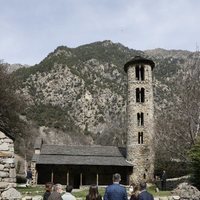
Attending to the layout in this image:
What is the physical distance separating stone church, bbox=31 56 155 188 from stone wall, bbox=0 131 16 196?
25.5 m

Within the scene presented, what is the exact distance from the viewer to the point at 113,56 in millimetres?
140625

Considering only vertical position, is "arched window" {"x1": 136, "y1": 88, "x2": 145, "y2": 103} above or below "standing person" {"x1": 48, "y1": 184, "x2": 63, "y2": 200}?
above

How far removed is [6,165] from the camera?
11.4 m

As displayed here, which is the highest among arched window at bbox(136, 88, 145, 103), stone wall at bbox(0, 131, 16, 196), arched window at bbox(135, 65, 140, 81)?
arched window at bbox(135, 65, 140, 81)

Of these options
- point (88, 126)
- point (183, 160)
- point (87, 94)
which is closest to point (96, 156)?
point (183, 160)

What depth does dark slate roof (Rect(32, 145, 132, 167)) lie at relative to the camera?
38.1m

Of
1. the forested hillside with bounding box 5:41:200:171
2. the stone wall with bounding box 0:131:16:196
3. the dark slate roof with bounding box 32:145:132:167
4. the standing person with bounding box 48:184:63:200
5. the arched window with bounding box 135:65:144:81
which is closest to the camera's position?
the standing person with bounding box 48:184:63:200

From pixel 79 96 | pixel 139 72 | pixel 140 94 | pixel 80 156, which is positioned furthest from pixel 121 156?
pixel 79 96

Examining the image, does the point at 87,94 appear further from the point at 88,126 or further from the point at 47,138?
the point at 47,138

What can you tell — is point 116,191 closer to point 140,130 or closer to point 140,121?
point 140,130

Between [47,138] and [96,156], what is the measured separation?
164ft

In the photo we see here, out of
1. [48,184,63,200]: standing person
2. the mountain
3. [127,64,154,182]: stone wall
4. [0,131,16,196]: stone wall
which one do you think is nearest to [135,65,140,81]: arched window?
[127,64,154,182]: stone wall

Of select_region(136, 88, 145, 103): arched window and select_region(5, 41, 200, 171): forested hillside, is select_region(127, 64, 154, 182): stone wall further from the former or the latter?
select_region(5, 41, 200, 171): forested hillside

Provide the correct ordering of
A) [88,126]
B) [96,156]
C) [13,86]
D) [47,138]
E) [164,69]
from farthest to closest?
1. [164,69]
2. [88,126]
3. [47,138]
4. [96,156]
5. [13,86]
